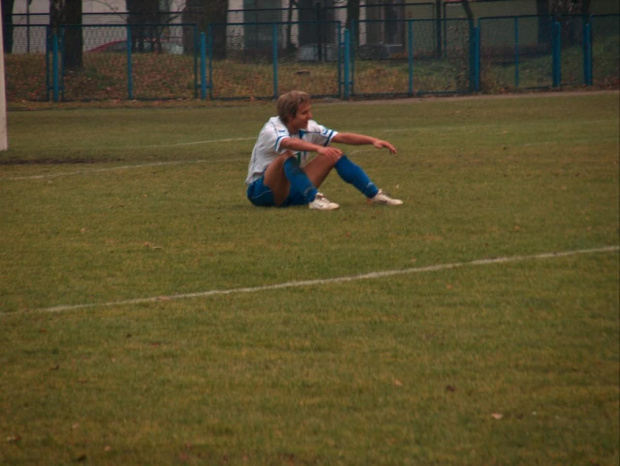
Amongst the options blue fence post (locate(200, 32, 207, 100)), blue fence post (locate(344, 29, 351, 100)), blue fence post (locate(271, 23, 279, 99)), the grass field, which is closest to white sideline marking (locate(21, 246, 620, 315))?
the grass field

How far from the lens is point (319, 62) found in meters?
34.9

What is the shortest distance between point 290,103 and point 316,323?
4188 mm

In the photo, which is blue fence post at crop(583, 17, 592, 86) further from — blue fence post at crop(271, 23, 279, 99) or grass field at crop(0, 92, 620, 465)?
grass field at crop(0, 92, 620, 465)

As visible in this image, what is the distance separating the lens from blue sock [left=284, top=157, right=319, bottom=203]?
9906 mm

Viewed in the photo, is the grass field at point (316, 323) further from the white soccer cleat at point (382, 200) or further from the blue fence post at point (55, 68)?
the blue fence post at point (55, 68)

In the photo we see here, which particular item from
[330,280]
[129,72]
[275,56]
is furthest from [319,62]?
[330,280]

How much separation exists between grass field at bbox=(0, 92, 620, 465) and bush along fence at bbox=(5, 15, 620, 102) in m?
21.5

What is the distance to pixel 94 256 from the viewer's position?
803 centimetres

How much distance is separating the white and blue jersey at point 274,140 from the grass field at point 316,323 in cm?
40

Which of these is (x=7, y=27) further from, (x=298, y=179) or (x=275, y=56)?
(x=298, y=179)

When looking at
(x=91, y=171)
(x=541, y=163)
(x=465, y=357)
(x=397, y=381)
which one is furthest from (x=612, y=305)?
(x=91, y=171)

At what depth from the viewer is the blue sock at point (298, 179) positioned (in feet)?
32.5

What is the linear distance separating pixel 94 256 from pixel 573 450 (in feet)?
15.6

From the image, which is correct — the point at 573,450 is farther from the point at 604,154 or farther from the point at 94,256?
the point at 604,154
